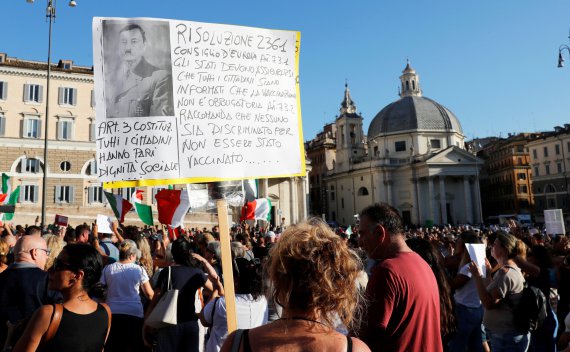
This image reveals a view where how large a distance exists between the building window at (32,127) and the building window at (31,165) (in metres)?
1.98

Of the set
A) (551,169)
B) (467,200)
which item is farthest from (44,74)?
(551,169)

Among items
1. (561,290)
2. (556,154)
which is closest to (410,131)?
(556,154)

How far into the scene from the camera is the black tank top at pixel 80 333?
107 inches

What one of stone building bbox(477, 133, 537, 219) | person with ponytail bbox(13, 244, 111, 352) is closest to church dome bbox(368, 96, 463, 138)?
stone building bbox(477, 133, 537, 219)

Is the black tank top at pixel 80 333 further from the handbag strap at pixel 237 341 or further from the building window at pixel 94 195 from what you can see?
the building window at pixel 94 195

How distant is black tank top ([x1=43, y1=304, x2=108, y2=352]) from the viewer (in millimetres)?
2709

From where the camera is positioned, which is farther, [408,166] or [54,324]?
[408,166]

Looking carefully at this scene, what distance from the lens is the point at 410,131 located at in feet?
226

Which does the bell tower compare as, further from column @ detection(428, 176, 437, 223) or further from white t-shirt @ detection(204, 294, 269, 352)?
white t-shirt @ detection(204, 294, 269, 352)

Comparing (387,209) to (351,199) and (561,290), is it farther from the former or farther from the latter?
(351,199)

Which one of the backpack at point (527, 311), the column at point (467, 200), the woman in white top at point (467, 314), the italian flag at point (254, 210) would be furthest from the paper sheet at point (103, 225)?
the column at point (467, 200)

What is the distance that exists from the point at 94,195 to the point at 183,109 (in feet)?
118

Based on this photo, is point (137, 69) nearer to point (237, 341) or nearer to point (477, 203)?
point (237, 341)

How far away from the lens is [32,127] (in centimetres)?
3512
